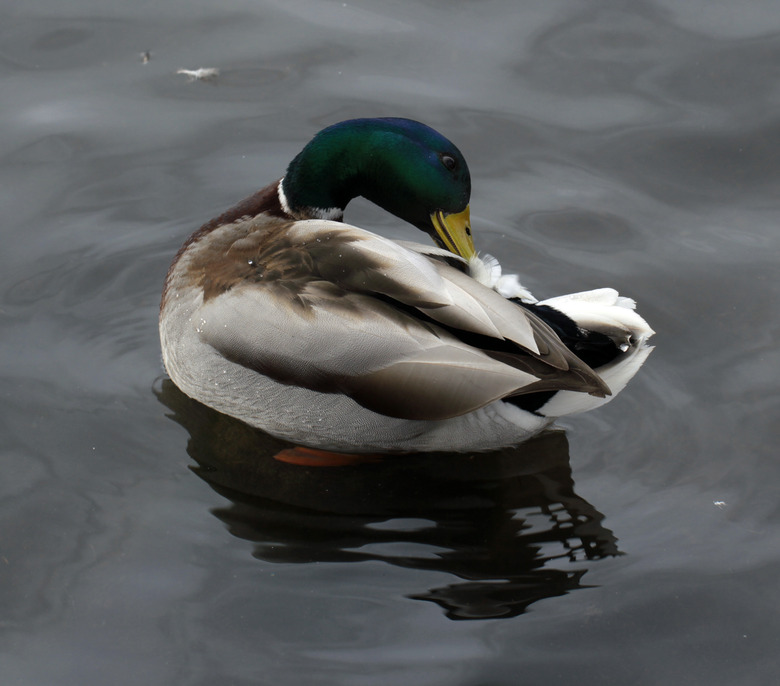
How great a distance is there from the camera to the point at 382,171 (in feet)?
14.7

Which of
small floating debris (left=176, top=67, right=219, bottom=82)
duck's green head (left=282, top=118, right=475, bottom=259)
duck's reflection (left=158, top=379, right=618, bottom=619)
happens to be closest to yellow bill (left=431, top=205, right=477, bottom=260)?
duck's green head (left=282, top=118, right=475, bottom=259)

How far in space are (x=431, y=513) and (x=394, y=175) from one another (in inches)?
49.7

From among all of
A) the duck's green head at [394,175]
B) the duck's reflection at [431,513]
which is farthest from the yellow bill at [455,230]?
the duck's reflection at [431,513]

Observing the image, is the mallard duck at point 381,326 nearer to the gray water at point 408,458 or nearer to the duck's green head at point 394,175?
the duck's green head at point 394,175

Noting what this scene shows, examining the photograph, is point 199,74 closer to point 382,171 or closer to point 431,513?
point 382,171

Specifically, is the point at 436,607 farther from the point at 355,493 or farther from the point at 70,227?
the point at 70,227

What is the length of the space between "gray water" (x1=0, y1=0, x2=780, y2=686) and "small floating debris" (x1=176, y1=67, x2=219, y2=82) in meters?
0.06

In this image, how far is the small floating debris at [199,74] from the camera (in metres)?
6.60

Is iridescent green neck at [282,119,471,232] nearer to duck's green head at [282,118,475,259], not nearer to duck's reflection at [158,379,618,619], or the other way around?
duck's green head at [282,118,475,259]

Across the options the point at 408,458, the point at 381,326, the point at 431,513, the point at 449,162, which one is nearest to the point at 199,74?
the point at 449,162

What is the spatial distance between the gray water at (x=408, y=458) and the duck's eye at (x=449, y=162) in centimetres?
109

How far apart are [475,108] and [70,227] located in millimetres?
2242

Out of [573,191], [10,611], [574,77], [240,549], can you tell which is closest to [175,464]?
[240,549]

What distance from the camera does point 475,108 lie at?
6.38m
